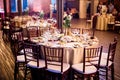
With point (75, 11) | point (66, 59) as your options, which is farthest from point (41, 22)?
point (75, 11)

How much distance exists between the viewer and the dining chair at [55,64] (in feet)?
12.7

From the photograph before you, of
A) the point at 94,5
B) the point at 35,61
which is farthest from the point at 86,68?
the point at 94,5

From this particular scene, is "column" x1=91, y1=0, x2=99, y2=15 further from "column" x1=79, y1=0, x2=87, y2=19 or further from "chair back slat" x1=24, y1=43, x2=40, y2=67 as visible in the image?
"chair back slat" x1=24, y1=43, x2=40, y2=67

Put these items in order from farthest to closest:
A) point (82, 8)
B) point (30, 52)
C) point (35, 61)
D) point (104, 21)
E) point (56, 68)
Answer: point (82, 8) < point (104, 21) < point (35, 61) < point (30, 52) < point (56, 68)

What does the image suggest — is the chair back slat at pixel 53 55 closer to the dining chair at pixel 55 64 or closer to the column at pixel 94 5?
the dining chair at pixel 55 64

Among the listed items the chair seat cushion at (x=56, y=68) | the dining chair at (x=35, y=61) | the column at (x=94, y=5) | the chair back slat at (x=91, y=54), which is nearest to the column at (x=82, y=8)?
the column at (x=94, y=5)

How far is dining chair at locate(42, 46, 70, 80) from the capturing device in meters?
3.87

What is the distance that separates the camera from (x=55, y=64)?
13.0 ft

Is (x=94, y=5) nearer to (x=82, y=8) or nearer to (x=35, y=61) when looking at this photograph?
(x=82, y=8)

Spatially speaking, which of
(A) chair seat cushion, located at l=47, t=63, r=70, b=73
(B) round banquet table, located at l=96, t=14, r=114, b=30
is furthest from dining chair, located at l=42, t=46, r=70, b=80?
(B) round banquet table, located at l=96, t=14, r=114, b=30

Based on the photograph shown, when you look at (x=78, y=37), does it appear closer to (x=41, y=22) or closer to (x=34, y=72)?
(x=34, y=72)

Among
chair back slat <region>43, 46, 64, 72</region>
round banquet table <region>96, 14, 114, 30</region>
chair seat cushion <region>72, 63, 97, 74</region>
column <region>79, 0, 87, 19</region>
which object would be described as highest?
column <region>79, 0, 87, 19</region>

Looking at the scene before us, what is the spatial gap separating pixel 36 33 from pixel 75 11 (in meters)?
12.0

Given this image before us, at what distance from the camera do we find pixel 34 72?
4691 mm
